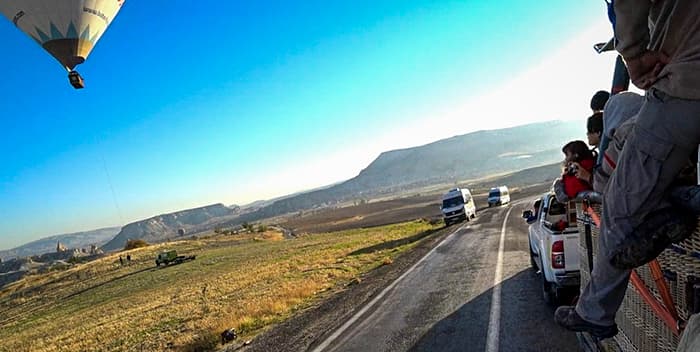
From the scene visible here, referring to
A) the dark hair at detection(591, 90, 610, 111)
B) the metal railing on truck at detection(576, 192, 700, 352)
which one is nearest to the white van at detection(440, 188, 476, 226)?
the dark hair at detection(591, 90, 610, 111)

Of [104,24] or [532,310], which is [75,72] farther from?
[532,310]

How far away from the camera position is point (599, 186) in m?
2.91

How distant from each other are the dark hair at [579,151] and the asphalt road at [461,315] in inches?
109

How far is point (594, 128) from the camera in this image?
156 inches

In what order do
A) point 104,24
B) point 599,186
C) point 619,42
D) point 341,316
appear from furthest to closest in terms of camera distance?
point 104,24 → point 341,316 → point 599,186 → point 619,42

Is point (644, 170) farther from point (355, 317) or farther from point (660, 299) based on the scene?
point (355, 317)

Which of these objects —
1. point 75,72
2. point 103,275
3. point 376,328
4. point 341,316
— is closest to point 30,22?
point 75,72

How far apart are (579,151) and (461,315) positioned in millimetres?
4316

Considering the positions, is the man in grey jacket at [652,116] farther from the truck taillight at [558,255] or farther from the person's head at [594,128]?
the truck taillight at [558,255]

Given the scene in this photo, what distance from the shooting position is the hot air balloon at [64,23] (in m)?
15.5

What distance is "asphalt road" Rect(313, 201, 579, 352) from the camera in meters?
6.03

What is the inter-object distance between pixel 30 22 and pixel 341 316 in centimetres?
1624

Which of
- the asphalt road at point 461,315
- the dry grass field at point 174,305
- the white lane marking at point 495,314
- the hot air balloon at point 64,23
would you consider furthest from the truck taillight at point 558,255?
the hot air balloon at point 64,23

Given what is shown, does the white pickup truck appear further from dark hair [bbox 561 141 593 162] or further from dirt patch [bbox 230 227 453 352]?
dirt patch [bbox 230 227 453 352]
